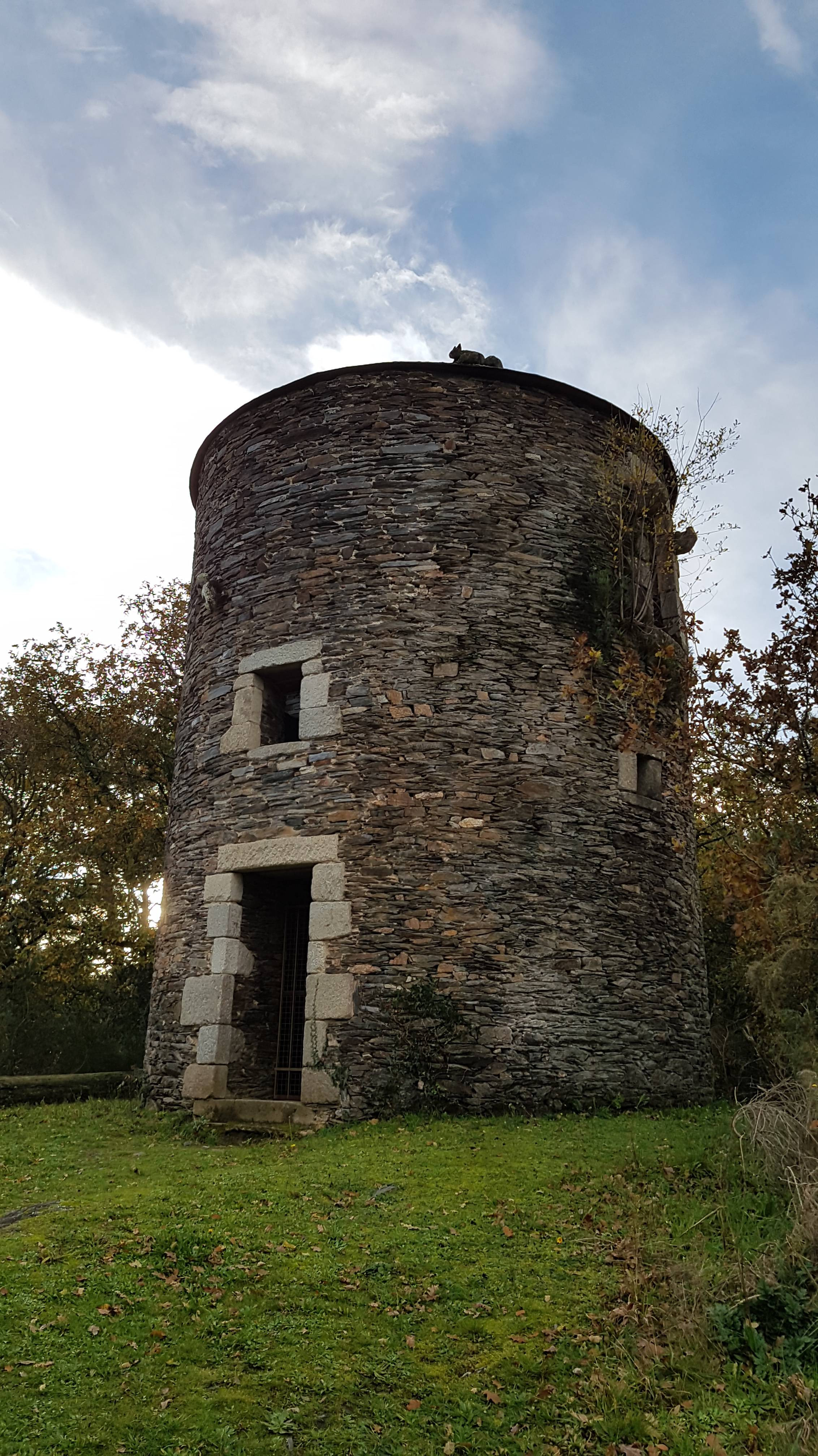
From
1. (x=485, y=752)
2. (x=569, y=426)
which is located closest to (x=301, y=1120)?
(x=485, y=752)

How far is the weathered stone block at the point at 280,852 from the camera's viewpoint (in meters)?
8.41

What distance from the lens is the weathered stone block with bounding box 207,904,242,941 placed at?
8.82m

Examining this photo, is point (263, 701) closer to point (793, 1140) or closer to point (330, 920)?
point (330, 920)

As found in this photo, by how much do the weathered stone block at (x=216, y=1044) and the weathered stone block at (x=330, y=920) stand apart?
1.25 m

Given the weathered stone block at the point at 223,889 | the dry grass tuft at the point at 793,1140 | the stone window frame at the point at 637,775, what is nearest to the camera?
the dry grass tuft at the point at 793,1140

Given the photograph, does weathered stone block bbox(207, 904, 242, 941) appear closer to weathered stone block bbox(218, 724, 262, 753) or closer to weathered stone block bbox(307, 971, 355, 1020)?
weathered stone block bbox(307, 971, 355, 1020)

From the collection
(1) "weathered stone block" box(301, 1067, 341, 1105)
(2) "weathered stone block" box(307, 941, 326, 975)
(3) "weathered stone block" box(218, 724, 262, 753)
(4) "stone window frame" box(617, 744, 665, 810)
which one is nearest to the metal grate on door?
(2) "weathered stone block" box(307, 941, 326, 975)

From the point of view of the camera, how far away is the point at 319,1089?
7.79 meters

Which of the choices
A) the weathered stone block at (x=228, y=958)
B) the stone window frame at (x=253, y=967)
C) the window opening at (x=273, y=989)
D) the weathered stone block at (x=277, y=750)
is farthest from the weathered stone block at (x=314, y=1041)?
the weathered stone block at (x=277, y=750)

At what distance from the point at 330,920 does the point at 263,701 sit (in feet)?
8.25

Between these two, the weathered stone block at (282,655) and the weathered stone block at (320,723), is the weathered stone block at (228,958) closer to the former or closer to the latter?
the weathered stone block at (320,723)

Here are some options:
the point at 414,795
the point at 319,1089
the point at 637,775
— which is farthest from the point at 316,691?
the point at 319,1089

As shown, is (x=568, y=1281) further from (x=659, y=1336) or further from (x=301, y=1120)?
(x=301, y=1120)

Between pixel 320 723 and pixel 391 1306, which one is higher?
pixel 320 723
